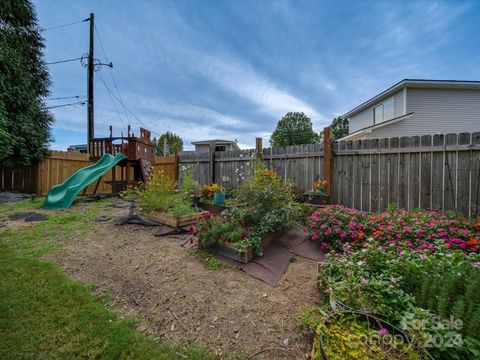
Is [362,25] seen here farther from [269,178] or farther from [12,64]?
[12,64]

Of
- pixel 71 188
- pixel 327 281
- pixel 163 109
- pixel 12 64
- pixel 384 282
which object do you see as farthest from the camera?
pixel 163 109

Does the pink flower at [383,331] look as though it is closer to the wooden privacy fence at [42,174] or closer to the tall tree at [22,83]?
the wooden privacy fence at [42,174]

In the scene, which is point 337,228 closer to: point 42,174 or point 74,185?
point 74,185

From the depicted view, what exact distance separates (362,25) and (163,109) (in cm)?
1274

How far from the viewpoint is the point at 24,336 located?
1.51 metres

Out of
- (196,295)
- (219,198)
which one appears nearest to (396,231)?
(196,295)

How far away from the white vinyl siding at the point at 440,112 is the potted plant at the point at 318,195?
7.96 m

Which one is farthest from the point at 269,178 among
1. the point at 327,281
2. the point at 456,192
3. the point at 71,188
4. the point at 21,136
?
the point at 21,136

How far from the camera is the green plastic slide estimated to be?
19.6ft

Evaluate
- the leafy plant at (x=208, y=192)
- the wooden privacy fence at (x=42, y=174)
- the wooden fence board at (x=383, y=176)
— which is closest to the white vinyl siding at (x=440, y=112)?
the wooden fence board at (x=383, y=176)

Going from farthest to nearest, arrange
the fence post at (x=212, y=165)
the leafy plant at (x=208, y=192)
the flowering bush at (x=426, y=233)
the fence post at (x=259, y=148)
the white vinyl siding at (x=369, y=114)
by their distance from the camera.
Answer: the white vinyl siding at (x=369, y=114) < the fence post at (x=212, y=165) < the fence post at (x=259, y=148) < the leafy plant at (x=208, y=192) < the flowering bush at (x=426, y=233)

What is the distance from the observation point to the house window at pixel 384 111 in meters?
10.7

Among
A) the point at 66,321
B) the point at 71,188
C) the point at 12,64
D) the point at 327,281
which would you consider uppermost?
the point at 12,64

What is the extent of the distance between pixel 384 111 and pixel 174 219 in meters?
12.4
